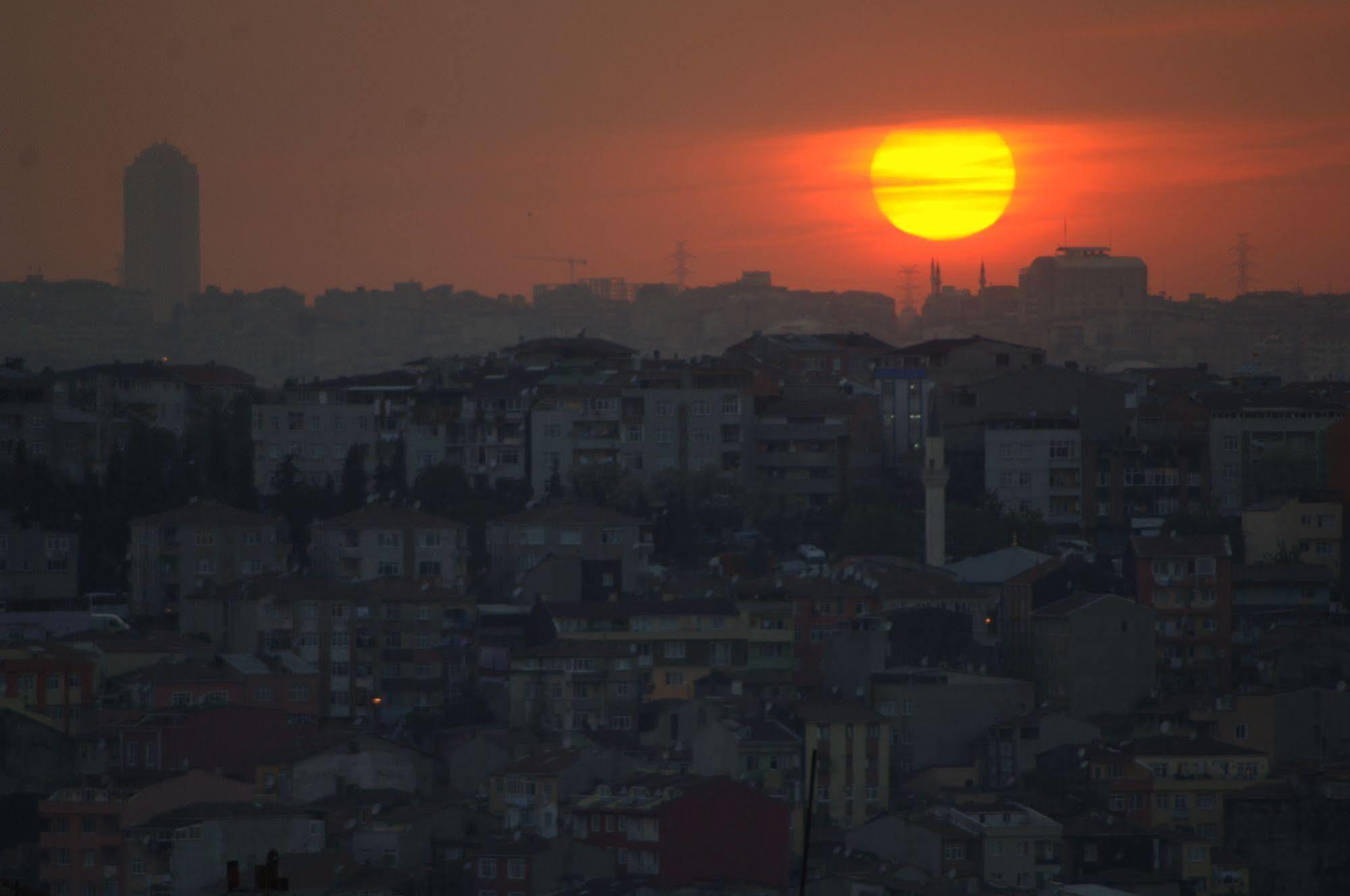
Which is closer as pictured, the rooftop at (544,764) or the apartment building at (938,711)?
the rooftop at (544,764)

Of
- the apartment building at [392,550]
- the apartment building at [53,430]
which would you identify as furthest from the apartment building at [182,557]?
the apartment building at [53,430]

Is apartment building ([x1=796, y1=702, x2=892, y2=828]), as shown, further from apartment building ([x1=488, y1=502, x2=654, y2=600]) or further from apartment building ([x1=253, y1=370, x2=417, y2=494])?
apartment building ([x1=253, y1=370, x2=417, y2=494])

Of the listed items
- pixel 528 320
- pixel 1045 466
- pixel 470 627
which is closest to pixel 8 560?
pixel 470 627

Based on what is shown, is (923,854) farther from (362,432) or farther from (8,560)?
(362,432)

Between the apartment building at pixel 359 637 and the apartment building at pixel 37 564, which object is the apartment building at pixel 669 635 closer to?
A: the apartment building at pixel 359 637

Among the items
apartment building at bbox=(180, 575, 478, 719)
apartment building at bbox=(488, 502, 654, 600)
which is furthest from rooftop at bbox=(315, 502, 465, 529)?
apartment building at bbox=(180, 575, 478, 719)
